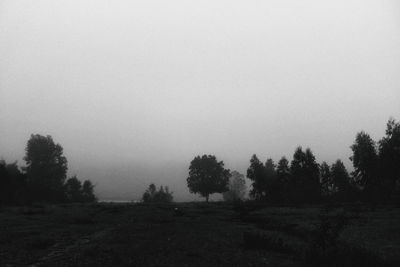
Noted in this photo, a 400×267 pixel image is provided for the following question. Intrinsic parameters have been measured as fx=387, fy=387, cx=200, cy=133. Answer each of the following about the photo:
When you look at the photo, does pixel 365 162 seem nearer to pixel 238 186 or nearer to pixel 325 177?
pixel 325 177

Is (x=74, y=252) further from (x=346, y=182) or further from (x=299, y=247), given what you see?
(x=346, y=182)

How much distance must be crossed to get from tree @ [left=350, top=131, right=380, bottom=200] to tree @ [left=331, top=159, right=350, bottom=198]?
1680cm

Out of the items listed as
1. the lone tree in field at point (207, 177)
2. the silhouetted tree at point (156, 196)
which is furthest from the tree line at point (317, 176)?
the silhouetted tree at point (156, 196)

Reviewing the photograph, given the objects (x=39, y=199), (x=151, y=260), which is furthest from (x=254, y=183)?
(x=151, y=260)

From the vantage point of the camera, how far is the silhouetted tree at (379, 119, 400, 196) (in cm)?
9238

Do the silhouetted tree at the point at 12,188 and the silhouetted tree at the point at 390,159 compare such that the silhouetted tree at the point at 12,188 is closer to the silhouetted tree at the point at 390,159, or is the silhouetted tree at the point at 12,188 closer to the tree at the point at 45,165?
the tree at the point at 45,165

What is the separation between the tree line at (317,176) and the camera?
9569 cm

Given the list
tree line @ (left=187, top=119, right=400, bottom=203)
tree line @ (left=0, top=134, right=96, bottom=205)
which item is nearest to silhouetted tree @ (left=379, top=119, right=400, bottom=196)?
tree line @ (left=187, top=119, right=400, bottom=203)

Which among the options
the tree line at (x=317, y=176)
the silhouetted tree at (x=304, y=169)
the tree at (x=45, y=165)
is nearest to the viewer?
the tree line at (x=317, y=176)

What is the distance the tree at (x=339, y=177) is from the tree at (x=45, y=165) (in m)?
88.0

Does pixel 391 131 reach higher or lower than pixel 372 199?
higher

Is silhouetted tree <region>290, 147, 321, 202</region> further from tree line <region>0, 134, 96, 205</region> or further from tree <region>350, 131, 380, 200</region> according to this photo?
tree line <region>0, 134, 96, 205</region>

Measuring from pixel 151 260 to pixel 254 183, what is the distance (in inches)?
4635

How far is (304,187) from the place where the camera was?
10881 cm
